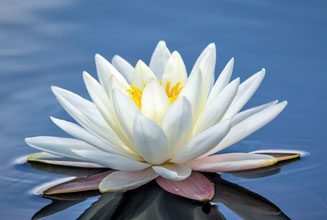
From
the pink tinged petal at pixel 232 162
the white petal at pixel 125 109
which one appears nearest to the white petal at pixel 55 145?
the white petal at pixel 125 109

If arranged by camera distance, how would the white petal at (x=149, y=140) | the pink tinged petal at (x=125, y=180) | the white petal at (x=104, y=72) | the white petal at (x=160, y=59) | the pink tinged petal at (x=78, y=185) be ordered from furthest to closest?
the white petal at (x=160, y=59) → the white petal at (x=104, y=72) → the pink tinged petal at (x=78, y=185) → the pink tinged petal at (x=125, y=180) → the white petal at (x=149, y=140)

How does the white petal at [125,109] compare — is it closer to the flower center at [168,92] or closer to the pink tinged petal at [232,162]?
the flower center at [168,92]

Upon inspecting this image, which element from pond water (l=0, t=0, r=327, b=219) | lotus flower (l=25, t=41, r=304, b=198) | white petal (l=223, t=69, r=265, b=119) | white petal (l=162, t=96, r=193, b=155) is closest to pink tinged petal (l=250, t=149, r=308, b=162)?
pond water (l=0, t=0, r=327, b=219)

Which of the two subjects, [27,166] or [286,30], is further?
[286,30]

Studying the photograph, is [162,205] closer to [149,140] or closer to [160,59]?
[149,140]

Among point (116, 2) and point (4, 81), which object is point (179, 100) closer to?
point (4, 81)

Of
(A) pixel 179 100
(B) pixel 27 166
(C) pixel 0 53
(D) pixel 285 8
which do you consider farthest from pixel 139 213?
(D) pixel 285 8

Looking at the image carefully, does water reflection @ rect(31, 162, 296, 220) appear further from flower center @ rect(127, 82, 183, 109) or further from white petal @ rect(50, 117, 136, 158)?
flower center @ rect(127, 82, 183, 109)
